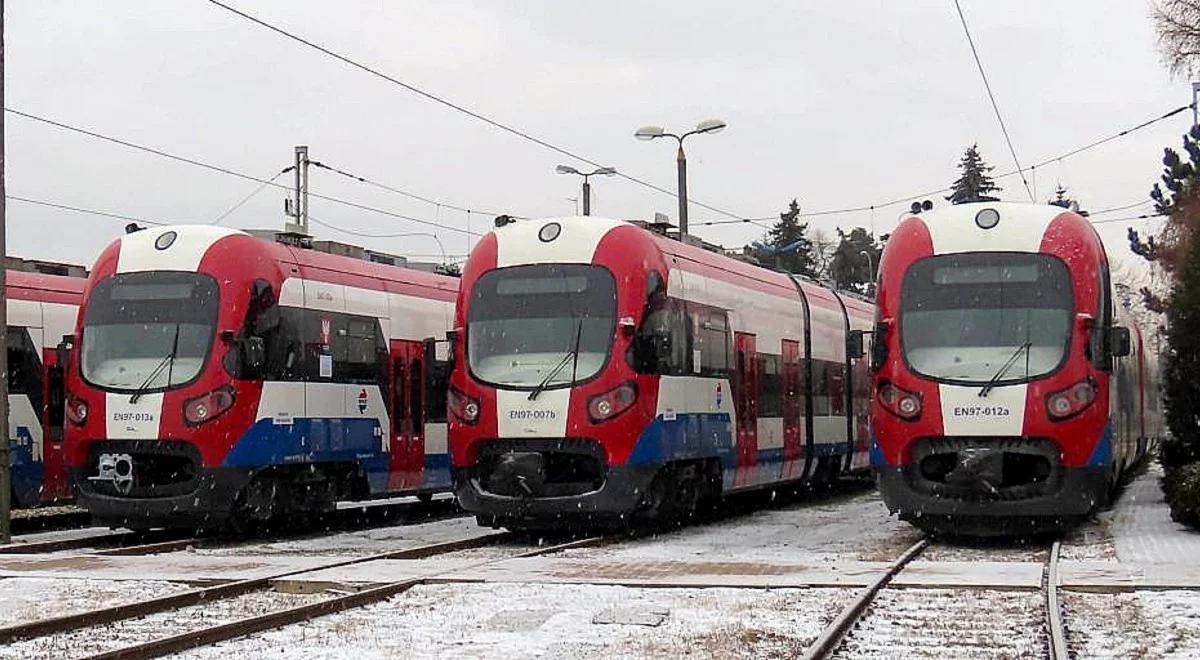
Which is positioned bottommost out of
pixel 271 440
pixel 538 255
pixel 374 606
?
pixel 374 606

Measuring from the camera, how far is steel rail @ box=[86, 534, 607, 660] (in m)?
9.72

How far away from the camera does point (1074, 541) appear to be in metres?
17.1

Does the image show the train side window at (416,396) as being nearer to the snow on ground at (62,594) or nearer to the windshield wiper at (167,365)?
the windshield wiper at (167,365)

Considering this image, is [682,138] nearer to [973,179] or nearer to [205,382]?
[205,382]

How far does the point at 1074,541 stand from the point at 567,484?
202 inches

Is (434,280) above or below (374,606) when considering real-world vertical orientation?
above

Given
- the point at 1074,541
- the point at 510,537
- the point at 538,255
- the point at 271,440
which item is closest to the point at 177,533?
the point at 271,440

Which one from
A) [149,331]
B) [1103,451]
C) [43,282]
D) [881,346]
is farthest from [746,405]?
[43,282]

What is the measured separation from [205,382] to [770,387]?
7.56 m

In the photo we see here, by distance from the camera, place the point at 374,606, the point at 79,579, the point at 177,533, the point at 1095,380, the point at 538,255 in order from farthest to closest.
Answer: the point at 177,533 → the point at 538,255 → the point at 1095,380 → the point at 79,579 → the point at 374,606

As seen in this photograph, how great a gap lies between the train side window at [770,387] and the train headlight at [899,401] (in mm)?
4420

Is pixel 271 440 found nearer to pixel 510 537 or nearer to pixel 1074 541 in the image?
pixel 510 537

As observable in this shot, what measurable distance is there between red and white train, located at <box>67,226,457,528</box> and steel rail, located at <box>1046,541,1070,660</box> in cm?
848

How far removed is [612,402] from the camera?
56.4 ft
